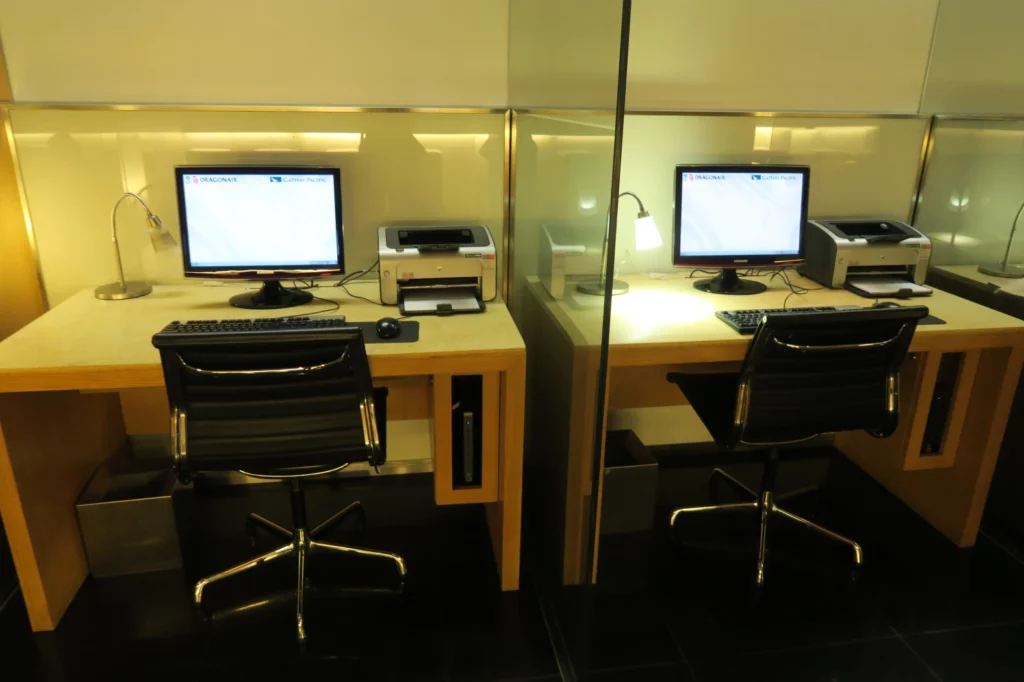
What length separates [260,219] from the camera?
229cm

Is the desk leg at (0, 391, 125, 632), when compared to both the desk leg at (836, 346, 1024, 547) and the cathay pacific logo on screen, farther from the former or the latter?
the desk leg at (836, 346, 1024, 547)

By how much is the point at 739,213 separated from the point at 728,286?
0.85 feet

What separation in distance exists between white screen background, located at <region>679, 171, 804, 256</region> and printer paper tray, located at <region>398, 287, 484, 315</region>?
781mm

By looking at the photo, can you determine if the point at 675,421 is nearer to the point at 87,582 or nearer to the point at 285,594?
the point at 285,594

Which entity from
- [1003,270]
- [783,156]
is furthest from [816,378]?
[1003,270]

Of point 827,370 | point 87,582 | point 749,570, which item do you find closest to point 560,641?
point 749,570

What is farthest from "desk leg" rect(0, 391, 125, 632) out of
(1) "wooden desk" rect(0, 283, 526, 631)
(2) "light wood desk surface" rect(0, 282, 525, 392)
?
(2) "light wood desk surface" rect(0, 282, 525, 392)

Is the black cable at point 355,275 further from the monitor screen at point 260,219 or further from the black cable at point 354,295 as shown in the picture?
the monitor screen at point 260,219

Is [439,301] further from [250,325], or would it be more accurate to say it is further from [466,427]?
[250,325]

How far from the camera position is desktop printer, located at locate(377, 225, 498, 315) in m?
2.28

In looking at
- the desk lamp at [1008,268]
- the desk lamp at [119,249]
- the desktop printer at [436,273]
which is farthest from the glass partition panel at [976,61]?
the desk lamp at [119,249]

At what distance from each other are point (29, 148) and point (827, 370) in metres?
2.55

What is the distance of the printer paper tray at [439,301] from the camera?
7.36ft

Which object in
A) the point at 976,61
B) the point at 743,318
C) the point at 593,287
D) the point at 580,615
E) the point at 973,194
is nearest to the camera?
the point at 593,287
